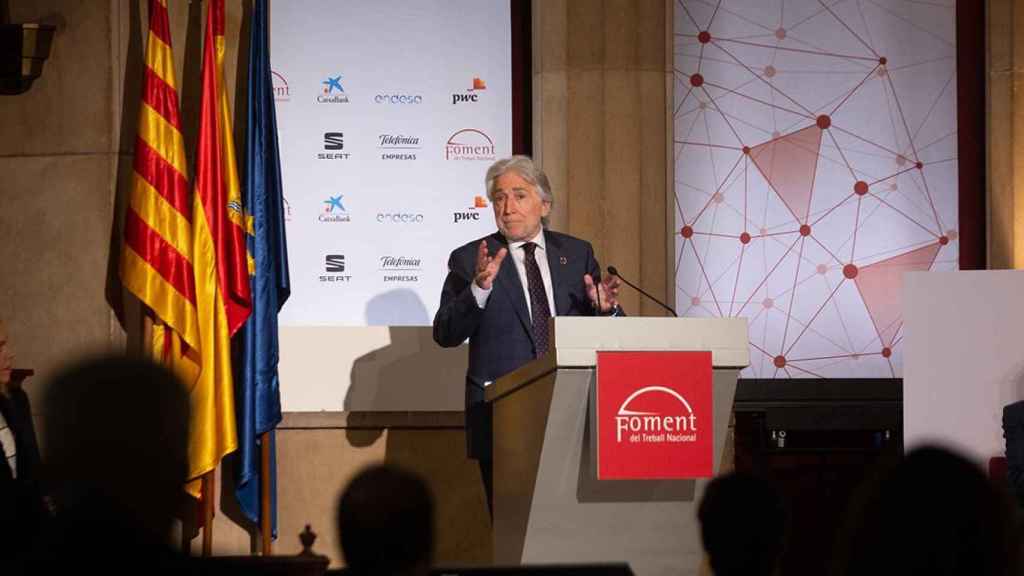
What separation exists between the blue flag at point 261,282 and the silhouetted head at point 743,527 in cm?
453

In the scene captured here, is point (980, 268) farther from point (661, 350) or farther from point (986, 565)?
point (986, 565)

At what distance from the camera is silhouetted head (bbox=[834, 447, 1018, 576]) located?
139 centimetres

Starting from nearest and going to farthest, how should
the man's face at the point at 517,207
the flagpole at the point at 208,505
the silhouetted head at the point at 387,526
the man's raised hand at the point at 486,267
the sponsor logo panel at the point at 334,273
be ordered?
the silhouetted head at the point at 387,526 < the man's raised hand at the point at 486,267 < the man's face at the point at 517,207 < the flagpole at the point at 208,505 < the sponsor logo panel at the point at 334,273

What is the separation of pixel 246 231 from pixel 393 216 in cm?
89

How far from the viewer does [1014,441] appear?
5234 millimetres

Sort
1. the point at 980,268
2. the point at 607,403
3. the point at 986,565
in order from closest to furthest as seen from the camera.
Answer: the point at 986,565
the point at 607,403
the point at 980,268

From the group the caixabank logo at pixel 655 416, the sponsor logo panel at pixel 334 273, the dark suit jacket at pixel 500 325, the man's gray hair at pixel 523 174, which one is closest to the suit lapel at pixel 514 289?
the dark suit jacket at pixel 500 325

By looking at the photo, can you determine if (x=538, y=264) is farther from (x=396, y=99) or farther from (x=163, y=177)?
(x=396, y=99)

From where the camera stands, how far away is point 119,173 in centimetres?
641

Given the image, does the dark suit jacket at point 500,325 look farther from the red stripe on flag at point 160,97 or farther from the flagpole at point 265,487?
the red stripe on flag at point 160,97

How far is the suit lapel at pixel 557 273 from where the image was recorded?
462 centimetres

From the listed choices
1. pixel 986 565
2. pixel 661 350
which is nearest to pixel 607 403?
pixel 661 350

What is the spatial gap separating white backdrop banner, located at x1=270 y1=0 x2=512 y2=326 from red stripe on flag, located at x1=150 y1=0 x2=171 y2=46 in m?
0.74

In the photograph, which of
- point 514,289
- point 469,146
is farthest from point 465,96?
point 514,289
